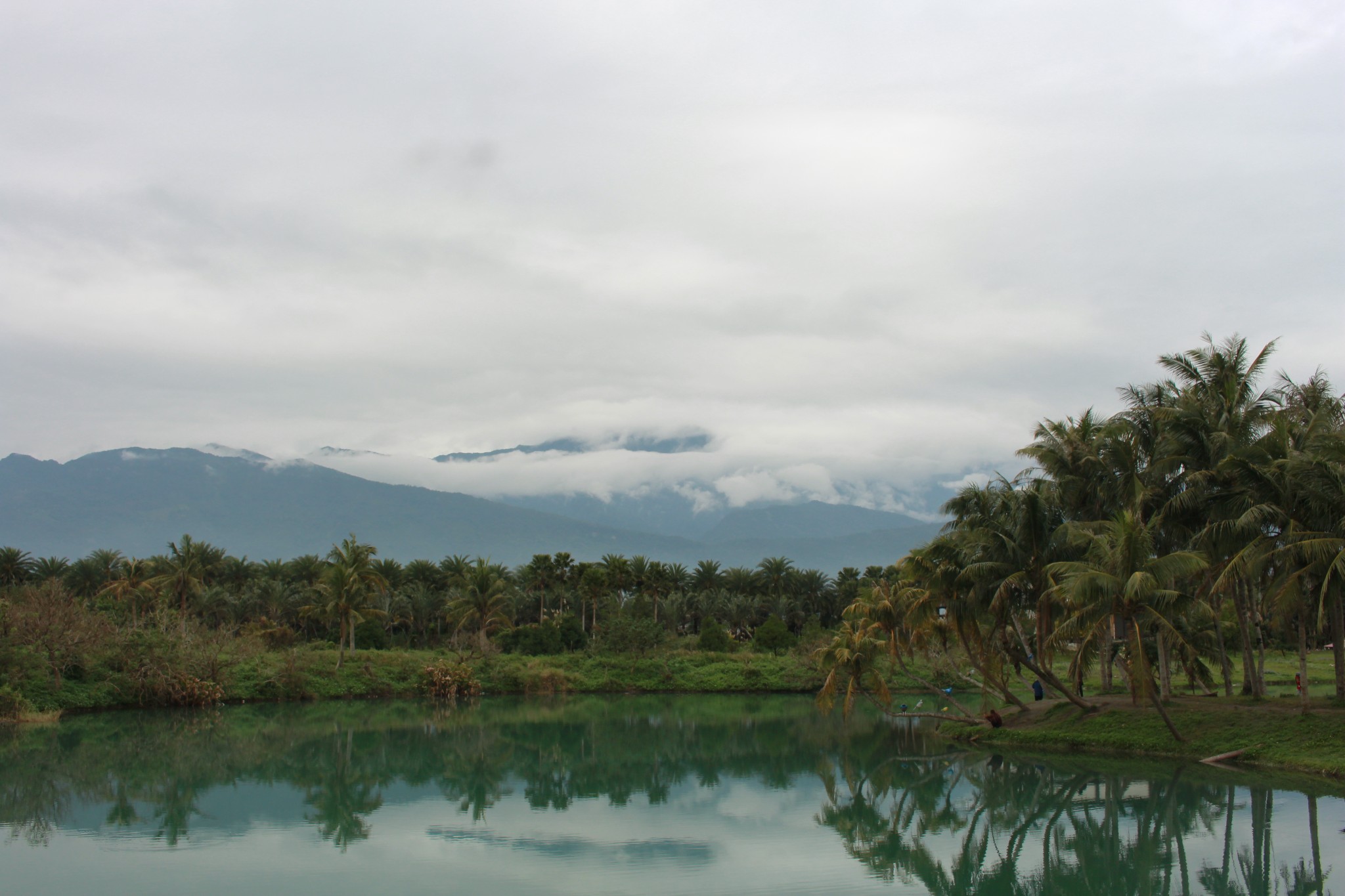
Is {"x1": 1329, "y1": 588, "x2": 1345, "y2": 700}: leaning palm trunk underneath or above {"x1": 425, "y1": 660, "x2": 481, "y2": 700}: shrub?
above

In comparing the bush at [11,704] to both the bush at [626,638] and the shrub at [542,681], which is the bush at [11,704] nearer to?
the shrub at [542,681]

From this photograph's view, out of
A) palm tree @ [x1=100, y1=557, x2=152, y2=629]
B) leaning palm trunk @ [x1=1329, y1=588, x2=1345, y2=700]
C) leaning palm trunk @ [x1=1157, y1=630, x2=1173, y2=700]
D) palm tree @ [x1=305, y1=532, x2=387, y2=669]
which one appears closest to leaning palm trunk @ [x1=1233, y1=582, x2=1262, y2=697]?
leaning palm trunk @ [x1=1157, y1=630, x2=1173, y2=700]

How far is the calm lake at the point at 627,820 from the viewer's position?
17.2 m

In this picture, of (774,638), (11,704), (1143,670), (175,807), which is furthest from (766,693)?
(175,807)

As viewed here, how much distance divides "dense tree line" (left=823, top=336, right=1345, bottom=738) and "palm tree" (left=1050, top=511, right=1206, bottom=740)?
0.18 feet

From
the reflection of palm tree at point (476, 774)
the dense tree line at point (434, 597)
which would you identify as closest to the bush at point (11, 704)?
the dense tree line at point (434, 597)

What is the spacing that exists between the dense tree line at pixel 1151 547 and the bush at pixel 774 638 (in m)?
34.5

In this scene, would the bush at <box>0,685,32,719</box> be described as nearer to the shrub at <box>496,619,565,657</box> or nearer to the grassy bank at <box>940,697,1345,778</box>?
the shrub at <box>496,619,565,657</box>

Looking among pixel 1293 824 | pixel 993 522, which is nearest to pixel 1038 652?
pixel 993 522

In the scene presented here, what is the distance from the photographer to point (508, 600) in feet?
277

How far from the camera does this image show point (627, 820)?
920 inches

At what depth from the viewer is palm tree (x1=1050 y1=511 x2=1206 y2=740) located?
88.8ft

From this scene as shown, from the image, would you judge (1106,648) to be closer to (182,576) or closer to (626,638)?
(626,638)

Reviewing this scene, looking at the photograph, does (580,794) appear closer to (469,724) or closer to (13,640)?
(469,724)
